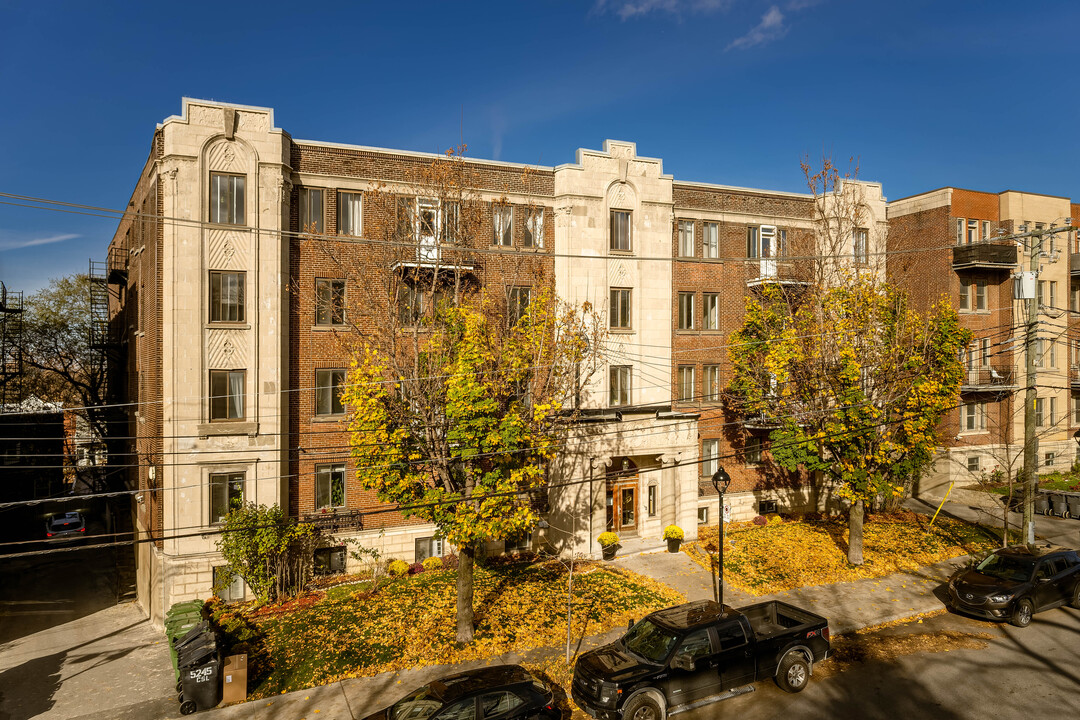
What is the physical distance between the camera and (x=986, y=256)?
31.7 m

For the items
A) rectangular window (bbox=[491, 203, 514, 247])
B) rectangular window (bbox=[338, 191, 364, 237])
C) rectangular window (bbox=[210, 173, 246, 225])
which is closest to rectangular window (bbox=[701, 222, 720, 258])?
rectangular window (bbox=[491, 203, 514, 247])

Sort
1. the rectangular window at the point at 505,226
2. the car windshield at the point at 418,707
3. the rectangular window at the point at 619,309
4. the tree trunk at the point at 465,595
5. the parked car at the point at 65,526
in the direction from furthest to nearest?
the parked car at the point at 65,526, the rectangular window at the point at 619,309, the rectangular window at the point at 505,226, the tree trunk at the point at 465,595, the car windshield at the point at 418,707

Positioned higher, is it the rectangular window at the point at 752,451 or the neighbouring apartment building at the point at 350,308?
the neighbouring apartment building at the point at 350,308

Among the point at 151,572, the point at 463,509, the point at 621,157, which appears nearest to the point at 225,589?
the point at 151,572

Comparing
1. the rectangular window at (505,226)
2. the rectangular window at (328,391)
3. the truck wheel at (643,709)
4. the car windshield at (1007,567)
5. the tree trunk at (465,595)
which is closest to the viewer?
the truck wheel at (643,709)

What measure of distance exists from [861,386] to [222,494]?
21711 millimetres

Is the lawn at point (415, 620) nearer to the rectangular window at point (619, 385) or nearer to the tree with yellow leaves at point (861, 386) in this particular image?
the rectangular window at point (619, 385)

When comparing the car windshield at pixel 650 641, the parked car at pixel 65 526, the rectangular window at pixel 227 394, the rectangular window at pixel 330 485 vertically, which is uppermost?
the rectangular window at pixel 227 394

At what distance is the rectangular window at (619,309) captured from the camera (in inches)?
999

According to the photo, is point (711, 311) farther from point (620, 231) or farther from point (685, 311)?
point (620, 231)

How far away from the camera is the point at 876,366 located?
21.2 meters

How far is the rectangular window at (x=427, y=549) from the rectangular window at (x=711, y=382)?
1266 cm

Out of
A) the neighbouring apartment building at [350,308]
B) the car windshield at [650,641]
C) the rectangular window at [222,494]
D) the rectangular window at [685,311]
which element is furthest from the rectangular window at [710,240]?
the rectangular window at [222,494]

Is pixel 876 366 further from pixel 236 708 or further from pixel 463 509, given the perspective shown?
pixel 236 708
